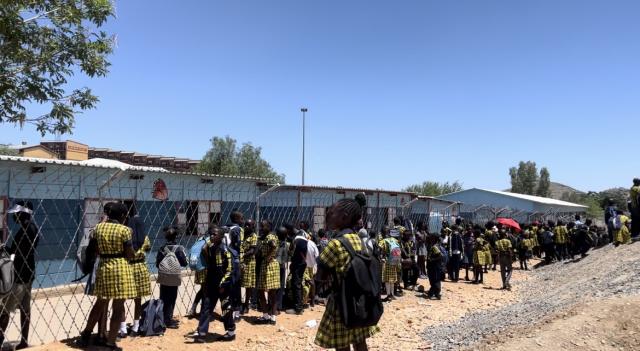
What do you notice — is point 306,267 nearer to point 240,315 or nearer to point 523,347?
point 240,315

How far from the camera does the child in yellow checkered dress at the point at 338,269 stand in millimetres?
3707

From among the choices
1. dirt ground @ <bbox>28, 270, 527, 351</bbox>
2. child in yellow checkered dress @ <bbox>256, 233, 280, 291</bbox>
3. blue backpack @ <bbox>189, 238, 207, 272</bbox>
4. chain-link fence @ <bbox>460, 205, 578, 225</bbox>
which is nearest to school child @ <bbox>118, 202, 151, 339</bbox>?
dirt ground @ <bbox>28, 270, 527, 351</bbox>

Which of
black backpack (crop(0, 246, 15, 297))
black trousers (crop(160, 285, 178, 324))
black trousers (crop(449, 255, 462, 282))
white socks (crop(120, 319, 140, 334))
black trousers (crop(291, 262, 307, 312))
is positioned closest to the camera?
black backpack (crop(0, 246, 15, 297))

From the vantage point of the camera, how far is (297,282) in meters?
8.51

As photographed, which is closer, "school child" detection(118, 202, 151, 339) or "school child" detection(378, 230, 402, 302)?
"school child" detection(118, 202, 151, 339)

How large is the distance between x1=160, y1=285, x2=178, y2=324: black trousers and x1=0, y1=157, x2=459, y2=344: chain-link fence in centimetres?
52

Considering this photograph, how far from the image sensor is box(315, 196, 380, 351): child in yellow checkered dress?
371 cm

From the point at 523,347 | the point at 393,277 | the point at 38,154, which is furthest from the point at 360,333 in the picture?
the point at 38,154

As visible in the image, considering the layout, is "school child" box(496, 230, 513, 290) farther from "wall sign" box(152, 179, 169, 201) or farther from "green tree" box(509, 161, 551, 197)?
"green tree" box(509, 161, 551, 197)

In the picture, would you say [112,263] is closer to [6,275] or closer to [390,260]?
[6,275]

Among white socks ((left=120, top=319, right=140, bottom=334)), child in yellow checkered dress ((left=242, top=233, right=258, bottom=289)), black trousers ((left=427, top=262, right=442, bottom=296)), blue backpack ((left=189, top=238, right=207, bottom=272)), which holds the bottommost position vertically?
white socks ((left=120, top=319, right=140, bottom=334))

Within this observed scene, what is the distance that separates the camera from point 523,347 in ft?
17.0

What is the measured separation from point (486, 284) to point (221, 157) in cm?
2777

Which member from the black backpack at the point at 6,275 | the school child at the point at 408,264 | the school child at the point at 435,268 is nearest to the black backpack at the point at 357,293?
the black backpack at the point at 6,275
